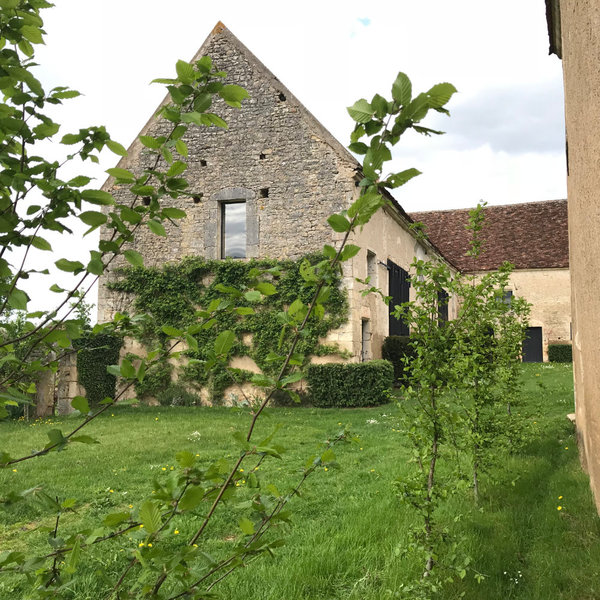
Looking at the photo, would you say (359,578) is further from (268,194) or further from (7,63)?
(268,194)

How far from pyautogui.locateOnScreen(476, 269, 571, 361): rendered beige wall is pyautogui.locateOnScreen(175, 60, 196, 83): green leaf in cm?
2283

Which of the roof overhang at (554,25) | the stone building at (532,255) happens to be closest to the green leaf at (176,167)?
the roof overhang at (554,25)

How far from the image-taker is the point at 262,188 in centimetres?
1262

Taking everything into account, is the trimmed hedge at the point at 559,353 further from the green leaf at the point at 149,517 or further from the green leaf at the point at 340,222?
the green leaf at the point at 149,517

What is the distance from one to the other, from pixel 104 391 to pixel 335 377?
17.0ft

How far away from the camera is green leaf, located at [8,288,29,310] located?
1.34 metres

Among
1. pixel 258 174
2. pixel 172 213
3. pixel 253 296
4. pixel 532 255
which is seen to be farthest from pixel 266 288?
pixel 532 255

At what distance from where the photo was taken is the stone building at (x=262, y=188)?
12086mm

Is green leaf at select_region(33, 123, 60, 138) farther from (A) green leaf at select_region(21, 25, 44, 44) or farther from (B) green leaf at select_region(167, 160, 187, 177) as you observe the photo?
(B) green leaf at select_region(167, 160, 187, 177)

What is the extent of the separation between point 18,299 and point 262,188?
1156 centimetres

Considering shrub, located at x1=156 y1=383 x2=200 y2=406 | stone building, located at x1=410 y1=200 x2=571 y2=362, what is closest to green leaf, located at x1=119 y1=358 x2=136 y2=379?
shrub, located at x1=156 y1=383 x2=200 y2=406

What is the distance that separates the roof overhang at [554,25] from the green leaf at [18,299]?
6522 mm

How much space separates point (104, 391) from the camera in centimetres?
1187

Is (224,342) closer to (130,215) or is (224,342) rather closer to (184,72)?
(130,215)
